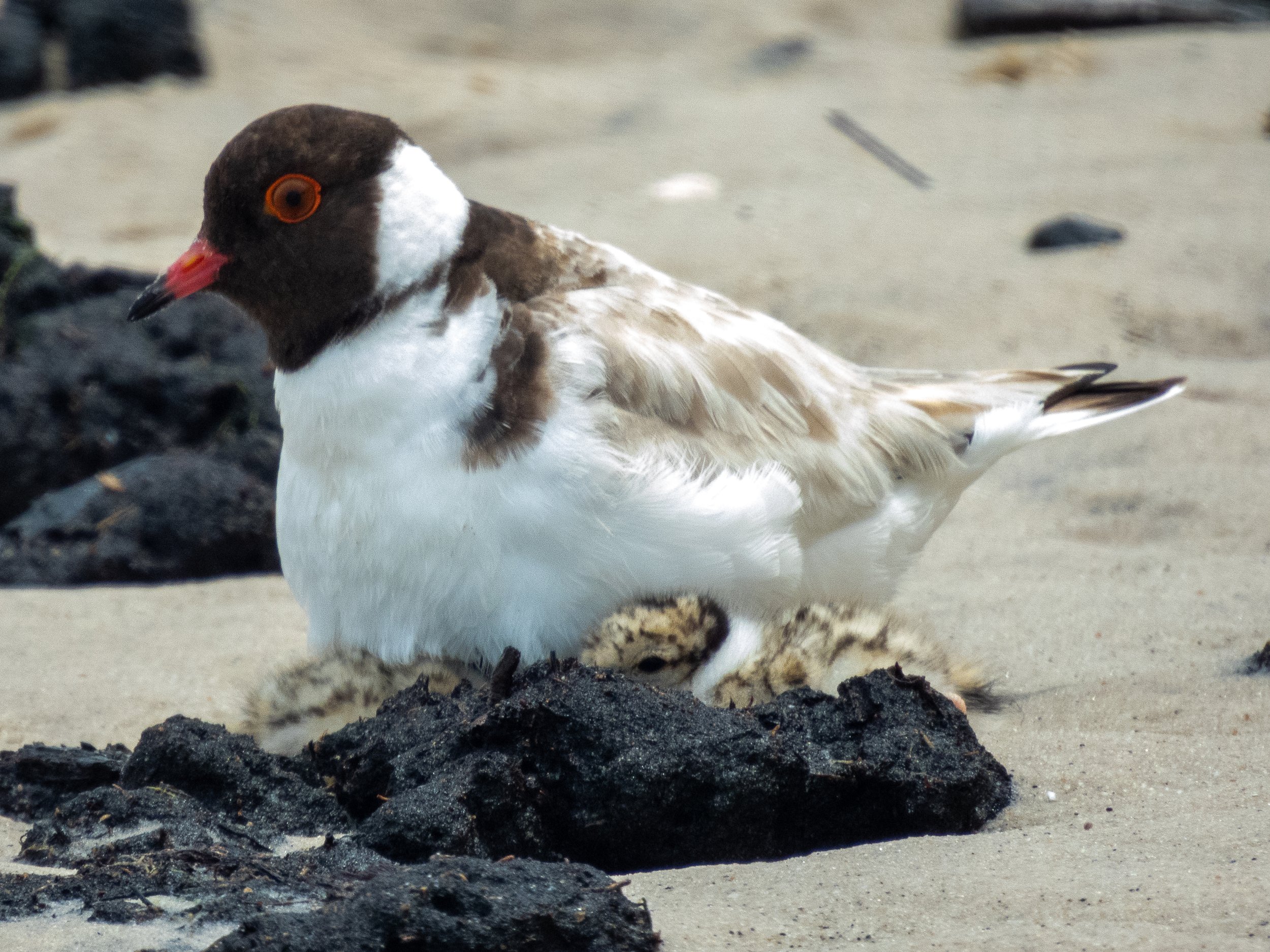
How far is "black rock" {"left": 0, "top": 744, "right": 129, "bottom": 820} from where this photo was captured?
131 inches

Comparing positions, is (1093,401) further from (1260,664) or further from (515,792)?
(515,792)

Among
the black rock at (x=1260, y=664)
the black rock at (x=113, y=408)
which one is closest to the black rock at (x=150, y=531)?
the black rock at (x=113, y=408)

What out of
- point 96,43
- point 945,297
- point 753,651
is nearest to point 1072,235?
point 945,297

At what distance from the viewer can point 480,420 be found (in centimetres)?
341

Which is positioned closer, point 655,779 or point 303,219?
point 655,779

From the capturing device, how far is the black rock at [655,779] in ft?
9.52

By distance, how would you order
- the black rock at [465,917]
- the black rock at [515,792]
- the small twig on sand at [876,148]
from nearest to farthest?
the black rock at [465,917], the black rock at [515,792], the small twig on sand at [876,148]

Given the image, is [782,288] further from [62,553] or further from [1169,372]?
[62,553]

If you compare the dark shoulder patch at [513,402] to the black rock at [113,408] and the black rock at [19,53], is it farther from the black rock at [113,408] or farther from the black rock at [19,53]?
the black rock at [19,53]

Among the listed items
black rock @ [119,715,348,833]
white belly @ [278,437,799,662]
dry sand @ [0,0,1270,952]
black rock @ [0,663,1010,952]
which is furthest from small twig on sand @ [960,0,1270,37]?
black rock @ [119,715,348,833]

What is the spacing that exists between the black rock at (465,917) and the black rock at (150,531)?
3.03 m

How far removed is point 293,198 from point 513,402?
0.75 metres

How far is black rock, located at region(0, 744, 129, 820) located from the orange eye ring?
4.36 ft

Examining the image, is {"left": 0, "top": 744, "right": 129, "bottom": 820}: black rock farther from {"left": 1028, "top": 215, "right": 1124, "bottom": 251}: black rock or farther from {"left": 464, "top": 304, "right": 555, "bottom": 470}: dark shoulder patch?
{"left": 1028, "top": 215, "right": 1124, "bottom": 251}: black rock
